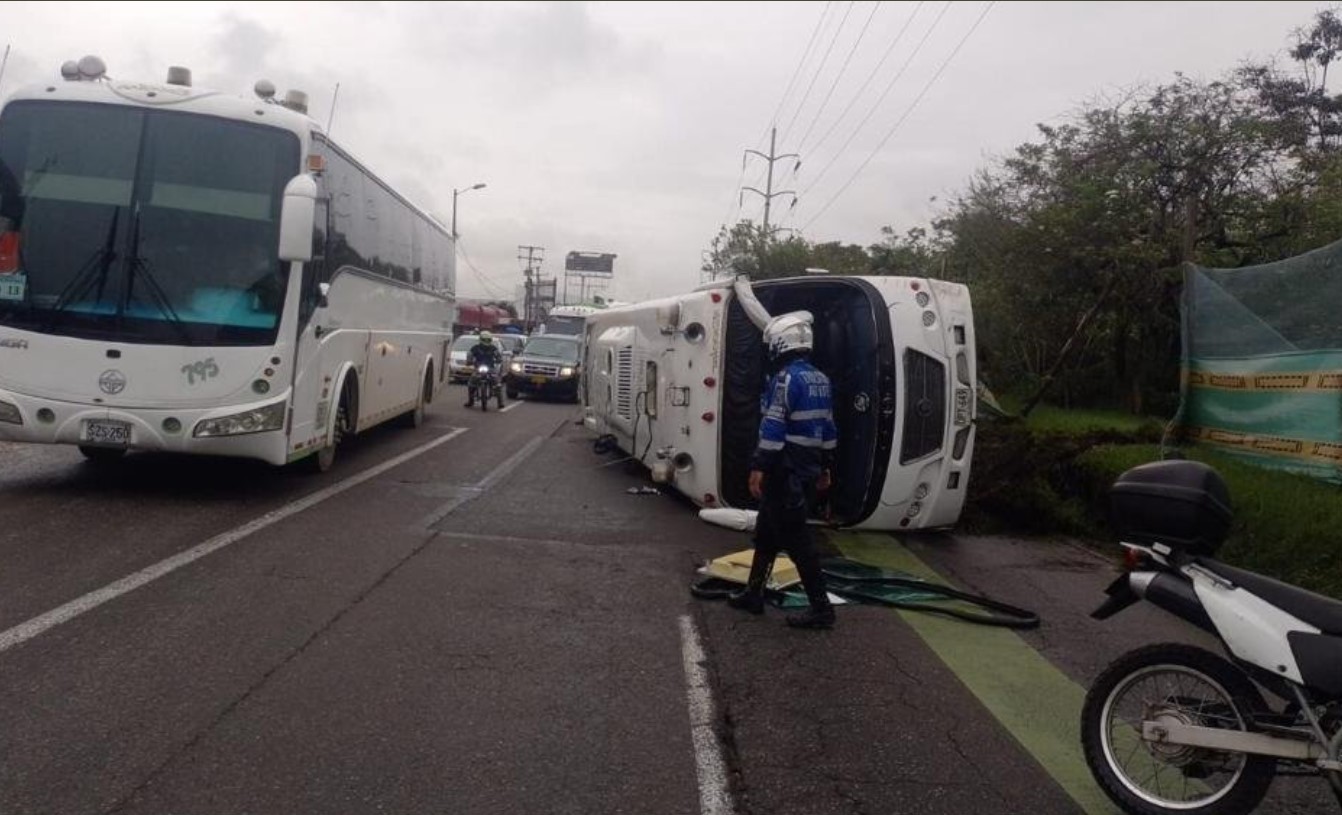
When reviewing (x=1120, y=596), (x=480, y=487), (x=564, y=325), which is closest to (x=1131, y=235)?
(x=480, y=487)

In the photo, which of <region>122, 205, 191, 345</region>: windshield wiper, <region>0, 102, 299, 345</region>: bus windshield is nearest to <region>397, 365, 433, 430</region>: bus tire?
<region>0, 102, 299, 345</region>: bus windshield

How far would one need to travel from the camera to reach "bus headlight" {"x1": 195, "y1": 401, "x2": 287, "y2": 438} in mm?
9445

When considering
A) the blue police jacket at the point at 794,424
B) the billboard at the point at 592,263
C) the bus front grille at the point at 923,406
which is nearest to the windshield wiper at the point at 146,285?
the blue police jacket at the point at 794,424

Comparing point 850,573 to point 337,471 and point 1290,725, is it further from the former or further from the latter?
point 337,471

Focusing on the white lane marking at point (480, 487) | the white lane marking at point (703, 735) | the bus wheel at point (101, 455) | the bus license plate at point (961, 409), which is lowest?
the white lane marking at point (703, 735)

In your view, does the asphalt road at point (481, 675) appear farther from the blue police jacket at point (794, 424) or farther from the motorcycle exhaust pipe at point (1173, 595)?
the blue police jacket at point (794, 424)

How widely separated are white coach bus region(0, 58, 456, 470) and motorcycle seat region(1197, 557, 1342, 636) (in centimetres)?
760

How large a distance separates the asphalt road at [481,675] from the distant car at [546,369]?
17.2 metres

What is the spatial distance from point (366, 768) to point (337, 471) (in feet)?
27.7

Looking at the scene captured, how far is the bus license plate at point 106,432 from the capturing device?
928 cm

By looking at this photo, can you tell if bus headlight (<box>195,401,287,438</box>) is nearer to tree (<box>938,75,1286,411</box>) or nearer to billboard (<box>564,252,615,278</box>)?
tree (<box>938,75,1286,411</box>)

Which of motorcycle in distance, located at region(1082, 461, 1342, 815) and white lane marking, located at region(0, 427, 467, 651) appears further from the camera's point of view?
white lane marking, located at region(0, 427, 467, 651)

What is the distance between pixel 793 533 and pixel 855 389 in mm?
3156

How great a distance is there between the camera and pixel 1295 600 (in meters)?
4.10
